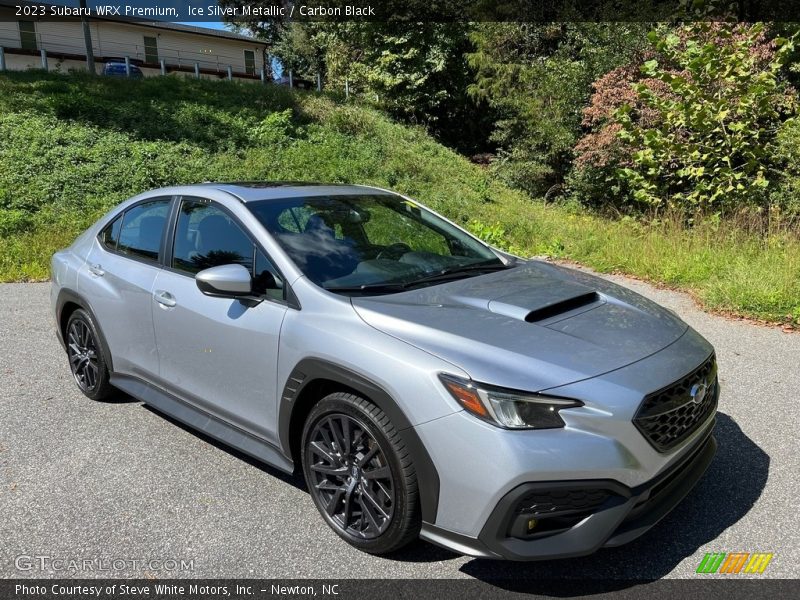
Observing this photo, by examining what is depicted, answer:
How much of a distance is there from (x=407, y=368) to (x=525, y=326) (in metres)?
0.60

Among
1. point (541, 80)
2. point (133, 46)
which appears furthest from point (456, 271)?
point (133, 46)

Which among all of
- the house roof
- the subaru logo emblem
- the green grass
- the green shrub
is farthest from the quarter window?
the house roof

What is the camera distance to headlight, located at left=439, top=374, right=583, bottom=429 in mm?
2326

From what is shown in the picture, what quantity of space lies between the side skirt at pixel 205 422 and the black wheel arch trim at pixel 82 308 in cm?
13

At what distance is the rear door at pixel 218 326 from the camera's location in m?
3.08

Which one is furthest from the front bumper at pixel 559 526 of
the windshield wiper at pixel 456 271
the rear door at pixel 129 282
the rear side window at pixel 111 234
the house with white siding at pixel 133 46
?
the house with white siding at pixel 133 46

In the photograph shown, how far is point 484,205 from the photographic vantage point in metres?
15.5

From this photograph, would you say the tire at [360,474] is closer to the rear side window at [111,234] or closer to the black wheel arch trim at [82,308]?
the black wheel arch trim at [82,308]

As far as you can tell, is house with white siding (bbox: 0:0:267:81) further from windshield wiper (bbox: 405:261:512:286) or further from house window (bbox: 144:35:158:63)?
windshield wiper (bbox: 405:261:512:286)

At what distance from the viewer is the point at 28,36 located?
33.0m

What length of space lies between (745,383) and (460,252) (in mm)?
2541

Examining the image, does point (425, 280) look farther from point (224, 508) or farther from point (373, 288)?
point (224, 508)

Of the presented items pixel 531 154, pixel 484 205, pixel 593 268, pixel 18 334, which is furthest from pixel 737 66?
pixel 18 334

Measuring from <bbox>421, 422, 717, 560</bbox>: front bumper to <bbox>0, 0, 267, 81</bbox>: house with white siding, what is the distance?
30.9 m
